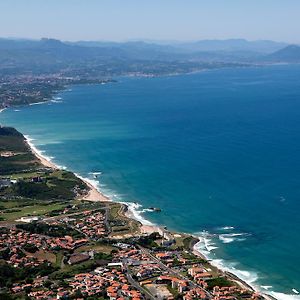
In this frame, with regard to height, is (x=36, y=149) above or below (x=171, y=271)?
below

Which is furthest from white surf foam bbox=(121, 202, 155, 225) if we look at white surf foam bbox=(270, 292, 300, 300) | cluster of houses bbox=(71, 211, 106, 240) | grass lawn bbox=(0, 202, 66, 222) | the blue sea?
white surf foam bbox=(270, 292, 300, 300)

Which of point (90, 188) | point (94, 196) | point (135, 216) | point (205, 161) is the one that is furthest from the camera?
point (205, 161)

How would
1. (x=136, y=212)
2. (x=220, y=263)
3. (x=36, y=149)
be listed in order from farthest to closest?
(x=36, y=149), (x=136, y=212), (x=220, y=263)

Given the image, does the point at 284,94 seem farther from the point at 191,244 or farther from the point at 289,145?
the point at 191,244

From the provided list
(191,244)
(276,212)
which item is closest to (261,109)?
(276,212)

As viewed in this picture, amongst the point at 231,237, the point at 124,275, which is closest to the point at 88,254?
the point at 124,275

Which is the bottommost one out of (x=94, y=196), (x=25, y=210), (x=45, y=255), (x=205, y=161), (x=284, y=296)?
(x=25, y=210)

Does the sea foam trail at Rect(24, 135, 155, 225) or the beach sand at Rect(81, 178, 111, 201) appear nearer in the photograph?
the sea foam trail at Rect(24, 135, 155, 225)

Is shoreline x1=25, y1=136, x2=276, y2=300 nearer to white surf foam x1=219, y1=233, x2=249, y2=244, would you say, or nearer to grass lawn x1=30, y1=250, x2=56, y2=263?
white surf foam x1=219, y1=233, x2=249, y2=244

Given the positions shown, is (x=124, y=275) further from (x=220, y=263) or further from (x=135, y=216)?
(x=135, y=216)
